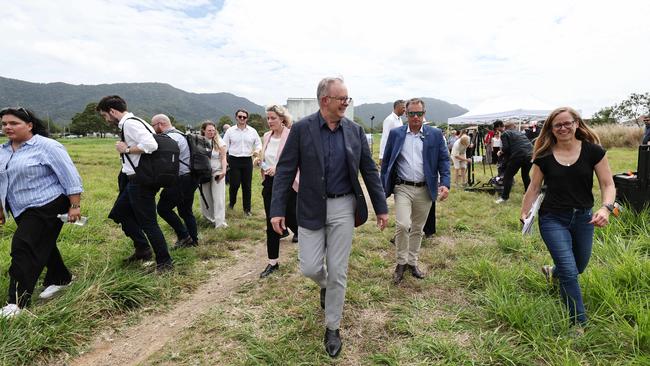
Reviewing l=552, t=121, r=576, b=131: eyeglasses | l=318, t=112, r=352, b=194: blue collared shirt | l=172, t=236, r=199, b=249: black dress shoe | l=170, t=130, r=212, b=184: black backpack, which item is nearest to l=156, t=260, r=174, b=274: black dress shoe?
l=172, t=236, r=199, b=249: black dress shoe

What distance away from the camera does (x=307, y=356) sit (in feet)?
8.61

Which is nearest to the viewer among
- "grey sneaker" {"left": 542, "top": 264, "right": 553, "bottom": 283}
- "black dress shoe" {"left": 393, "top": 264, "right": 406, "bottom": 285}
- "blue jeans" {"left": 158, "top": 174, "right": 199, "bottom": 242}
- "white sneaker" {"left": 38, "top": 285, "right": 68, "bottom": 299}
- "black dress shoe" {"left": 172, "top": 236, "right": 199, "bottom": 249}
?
"grey sneaker" {"left": 542, "top": 264, "right": 553, "bottom": 283}

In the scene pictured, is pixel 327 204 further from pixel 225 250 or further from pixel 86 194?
pixel 86 194

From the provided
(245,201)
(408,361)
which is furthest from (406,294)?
(245,201)

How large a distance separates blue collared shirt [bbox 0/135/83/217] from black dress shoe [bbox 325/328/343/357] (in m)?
2.76

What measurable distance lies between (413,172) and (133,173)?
3073 mm

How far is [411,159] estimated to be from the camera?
12.8 feet

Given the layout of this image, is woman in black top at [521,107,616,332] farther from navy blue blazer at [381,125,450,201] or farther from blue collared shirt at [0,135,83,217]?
blue collared shirt at [0,135,83,217]

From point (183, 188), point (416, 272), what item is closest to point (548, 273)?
point (416, 272)

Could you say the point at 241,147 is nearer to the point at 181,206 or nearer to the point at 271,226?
the point at 181,206

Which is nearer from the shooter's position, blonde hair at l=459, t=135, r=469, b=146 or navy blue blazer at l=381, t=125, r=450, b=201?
navy blue blazer at l=381, t=125, r=450, b=201

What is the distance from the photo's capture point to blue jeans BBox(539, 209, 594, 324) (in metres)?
2.73

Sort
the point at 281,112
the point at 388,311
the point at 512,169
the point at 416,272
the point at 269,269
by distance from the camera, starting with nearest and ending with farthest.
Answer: the point at 388,311 → the point at 416,272 → the point at 269,269 → the point at 281,112 → the point at 512,169

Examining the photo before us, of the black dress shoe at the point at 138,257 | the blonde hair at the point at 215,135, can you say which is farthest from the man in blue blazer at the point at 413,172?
the blonde hair at the point at 215,135
